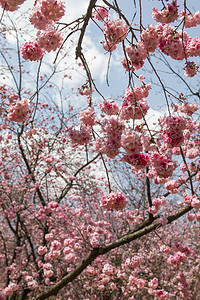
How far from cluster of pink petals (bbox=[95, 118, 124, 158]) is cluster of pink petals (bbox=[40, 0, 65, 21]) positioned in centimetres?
86

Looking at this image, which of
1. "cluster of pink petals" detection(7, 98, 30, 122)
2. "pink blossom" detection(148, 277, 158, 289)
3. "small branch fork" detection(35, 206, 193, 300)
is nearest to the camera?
"cluster of pink petals" detection(7, 98, 30, 122)

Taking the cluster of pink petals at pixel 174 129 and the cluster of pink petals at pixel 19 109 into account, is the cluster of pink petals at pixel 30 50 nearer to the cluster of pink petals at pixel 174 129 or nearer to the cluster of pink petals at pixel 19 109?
the cluster of pink petals at pixel 19 109

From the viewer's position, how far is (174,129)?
1.56 meters

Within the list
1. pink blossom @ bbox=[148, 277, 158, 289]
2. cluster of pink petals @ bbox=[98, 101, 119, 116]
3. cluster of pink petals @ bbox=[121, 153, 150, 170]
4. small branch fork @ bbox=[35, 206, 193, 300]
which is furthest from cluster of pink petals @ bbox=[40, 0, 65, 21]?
pink blossom @ bbox=[148, 277, 158, 289]

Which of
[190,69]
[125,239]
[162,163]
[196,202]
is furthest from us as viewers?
[125,239]

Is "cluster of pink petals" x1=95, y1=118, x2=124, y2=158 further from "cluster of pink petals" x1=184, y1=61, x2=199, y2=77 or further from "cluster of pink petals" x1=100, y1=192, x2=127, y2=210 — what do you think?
"cluster of pink petals" x1=184, y1=61, x2=199, y2=77

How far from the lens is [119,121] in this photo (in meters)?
1.61

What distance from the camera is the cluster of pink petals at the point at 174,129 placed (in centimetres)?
155

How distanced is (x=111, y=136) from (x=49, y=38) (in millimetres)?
921

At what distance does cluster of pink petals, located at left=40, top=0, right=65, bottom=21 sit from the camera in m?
1.67

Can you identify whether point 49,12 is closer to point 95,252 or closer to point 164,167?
point 164,167

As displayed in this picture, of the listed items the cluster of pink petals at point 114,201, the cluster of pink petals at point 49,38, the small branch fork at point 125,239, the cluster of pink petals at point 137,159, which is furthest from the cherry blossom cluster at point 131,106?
the small branch fork at point 125,239

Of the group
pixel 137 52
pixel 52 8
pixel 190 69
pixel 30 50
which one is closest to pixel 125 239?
pixel 190 69

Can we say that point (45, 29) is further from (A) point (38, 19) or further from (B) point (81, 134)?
(B) point (81, 134)
